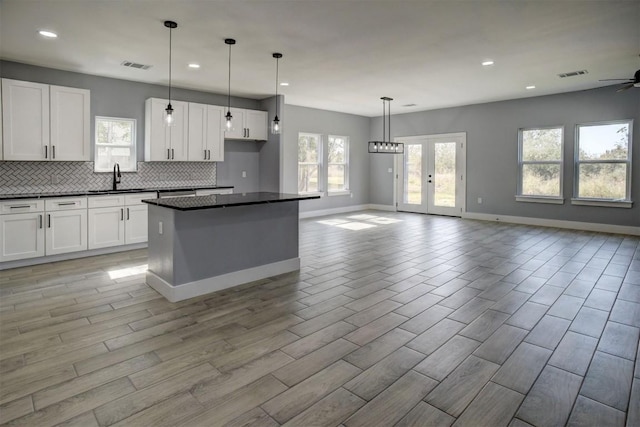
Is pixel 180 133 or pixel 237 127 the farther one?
pixel 237 127

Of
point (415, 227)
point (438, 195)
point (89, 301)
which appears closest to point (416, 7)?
point (89, 301)

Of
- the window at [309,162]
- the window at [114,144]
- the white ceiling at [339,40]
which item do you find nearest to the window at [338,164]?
the window at [309,162]

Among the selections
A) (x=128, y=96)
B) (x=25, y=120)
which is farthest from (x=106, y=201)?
(x=128, y=96)

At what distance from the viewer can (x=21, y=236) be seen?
4.86 meters

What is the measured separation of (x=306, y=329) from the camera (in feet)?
9.97

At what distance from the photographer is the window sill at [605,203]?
7.12 meters

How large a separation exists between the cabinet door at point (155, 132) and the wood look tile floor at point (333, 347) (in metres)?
2.21

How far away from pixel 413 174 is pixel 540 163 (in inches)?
123

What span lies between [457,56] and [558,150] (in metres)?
4.28

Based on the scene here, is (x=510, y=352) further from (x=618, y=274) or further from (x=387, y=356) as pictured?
(x=618, y=274)

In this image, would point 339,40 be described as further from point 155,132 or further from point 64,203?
point 64,203

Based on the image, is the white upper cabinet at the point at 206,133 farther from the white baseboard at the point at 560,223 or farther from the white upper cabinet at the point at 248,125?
the white baseboard at the point at 560,223

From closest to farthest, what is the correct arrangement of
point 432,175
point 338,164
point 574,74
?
point 574,74
point 432,175
point 338,164

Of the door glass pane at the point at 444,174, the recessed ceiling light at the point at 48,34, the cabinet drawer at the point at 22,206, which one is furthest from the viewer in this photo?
the door glass pane at the point at 444,174
